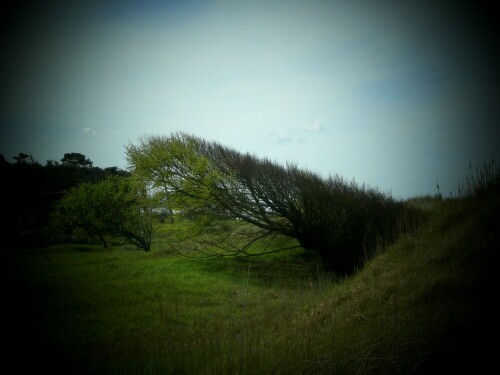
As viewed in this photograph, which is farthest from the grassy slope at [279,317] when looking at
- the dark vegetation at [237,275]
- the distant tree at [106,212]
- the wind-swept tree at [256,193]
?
the distant tree at [106,212]

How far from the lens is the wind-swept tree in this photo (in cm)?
1313

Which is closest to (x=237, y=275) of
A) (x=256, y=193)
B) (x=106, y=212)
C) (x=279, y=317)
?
(x=256, y=193)

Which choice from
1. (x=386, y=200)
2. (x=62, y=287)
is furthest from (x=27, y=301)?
(x=386, y=200)

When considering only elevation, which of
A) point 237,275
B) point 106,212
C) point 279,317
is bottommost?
point 237,275

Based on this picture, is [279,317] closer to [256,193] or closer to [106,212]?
[256,193]

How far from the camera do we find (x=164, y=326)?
699cm

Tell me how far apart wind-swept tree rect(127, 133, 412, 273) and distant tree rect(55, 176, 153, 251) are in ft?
6.65

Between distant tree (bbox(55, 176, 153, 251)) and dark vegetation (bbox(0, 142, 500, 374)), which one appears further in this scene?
distant tree (bbox(55, 176, 153, 251))

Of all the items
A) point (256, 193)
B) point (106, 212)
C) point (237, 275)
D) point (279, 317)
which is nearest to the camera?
point (279, 317)

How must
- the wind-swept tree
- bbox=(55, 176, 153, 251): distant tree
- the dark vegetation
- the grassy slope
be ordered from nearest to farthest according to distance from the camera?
1. the grassy slope
2. the dark vegetation
3. the wind-swept tree
4. bbox=(55, 176, 153, 251): distant tree

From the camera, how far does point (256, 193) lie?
A: 14055 mm

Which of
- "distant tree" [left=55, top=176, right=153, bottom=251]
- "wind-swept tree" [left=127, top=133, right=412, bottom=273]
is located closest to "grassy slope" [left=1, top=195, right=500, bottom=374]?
"wind-swept tree" [left=127, top=133, right=412, bottom=273]

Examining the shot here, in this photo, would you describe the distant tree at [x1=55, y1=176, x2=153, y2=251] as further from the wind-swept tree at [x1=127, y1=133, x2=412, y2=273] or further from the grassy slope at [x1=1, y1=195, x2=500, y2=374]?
the grassy slope at [x1=1, y1=195, x2=500, y2=374]

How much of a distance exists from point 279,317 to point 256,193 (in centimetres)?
813
